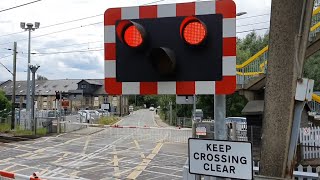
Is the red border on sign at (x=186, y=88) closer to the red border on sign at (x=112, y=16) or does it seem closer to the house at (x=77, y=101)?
the red border on sign at (x=112, y=16)

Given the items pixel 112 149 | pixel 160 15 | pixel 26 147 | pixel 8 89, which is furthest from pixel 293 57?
pixel 8 89

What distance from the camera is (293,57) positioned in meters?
3.10

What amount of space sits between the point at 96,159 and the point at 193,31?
580 inches

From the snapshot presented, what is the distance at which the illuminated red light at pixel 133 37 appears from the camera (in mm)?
2786

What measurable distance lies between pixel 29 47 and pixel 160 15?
31.9 meters

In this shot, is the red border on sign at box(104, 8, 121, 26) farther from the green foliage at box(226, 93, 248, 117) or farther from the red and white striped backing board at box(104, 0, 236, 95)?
the green foliage at box(226, 93, 248, 117)

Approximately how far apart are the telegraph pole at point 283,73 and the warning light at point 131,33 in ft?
3.90

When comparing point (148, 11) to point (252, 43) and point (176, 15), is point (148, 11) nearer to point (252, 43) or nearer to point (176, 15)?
point (176, 15)

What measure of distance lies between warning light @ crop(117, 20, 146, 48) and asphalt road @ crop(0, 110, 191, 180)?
10422 mm

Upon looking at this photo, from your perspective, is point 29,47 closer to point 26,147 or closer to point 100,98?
point 26,147

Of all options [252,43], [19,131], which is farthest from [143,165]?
[252,43]

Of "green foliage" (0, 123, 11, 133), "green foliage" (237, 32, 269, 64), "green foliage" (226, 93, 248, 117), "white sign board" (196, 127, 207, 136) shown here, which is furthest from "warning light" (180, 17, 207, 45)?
"green foliage" (237, 32, 269, 64)

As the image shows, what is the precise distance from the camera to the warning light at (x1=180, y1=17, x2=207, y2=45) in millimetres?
2635

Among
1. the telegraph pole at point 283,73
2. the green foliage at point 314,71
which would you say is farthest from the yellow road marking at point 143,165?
the green foliage at point 314,71
